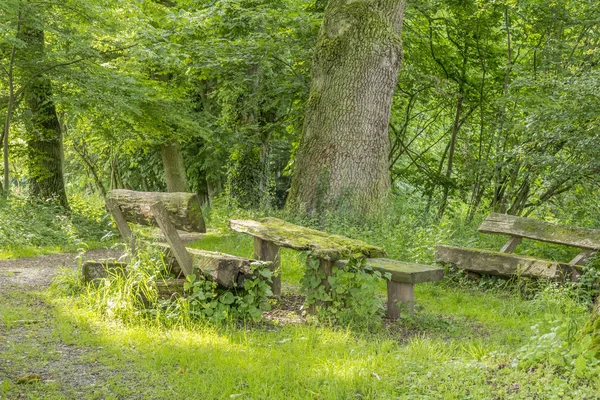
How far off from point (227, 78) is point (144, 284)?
10496mm

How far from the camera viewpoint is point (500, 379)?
442 centimetres

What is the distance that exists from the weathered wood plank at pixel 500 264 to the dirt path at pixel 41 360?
17.0 ft

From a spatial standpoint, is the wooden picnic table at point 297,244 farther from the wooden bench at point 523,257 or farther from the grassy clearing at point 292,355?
the wooden bench at point 523,257

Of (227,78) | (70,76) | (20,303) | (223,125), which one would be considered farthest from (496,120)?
(20,303)

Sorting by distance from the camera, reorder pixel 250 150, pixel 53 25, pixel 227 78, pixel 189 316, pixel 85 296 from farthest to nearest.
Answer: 1. pixel 250 150
2. pixel 227 78
3. pixel 53 25
4. pixel 85 296
5. pixel 189 316

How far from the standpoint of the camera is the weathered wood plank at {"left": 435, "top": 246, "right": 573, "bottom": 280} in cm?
812

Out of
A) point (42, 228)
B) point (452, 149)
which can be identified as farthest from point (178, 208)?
point (452, 149)

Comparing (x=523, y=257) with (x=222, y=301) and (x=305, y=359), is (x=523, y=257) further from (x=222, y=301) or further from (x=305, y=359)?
(x=305, y=359)

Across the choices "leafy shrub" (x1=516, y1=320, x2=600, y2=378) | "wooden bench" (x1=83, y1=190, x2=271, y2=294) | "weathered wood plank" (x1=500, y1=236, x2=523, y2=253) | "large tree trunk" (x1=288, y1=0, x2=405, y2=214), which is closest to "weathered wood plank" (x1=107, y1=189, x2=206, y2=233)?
"wooden bench" (x1=83, y1=190, x2=271, y2=294)

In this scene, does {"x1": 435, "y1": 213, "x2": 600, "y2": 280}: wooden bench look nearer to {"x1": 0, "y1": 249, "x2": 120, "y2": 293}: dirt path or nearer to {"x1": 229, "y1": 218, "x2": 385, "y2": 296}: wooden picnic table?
{"x1": 229, "y1": 218, "x2": 385, "y2": 296}: wooden picnic table

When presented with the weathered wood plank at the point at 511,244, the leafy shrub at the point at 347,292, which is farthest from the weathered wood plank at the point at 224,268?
the weathered wood plank at the point at 511,244

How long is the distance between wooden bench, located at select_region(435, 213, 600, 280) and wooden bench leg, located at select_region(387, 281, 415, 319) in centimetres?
220

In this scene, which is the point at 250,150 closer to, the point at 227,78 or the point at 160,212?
the point at 227,78

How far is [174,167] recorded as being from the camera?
21.6 metres
